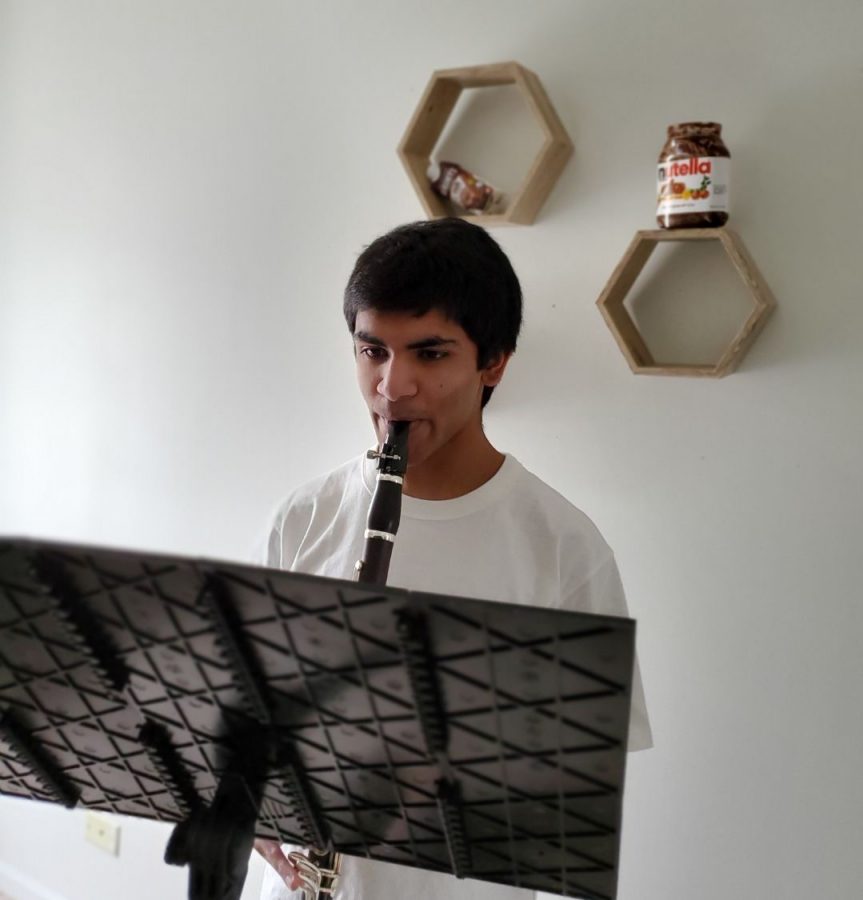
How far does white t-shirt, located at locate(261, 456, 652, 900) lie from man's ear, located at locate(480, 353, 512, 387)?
0.34 feet

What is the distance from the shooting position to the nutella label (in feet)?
4.99

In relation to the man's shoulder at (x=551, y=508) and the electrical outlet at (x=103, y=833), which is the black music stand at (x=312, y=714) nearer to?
the man's shoulder at (x=551, y=508)

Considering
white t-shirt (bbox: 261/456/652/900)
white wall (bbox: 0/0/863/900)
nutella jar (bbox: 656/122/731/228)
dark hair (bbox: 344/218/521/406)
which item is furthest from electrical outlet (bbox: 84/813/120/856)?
nutella jar (bbox: 656/122/731/228)

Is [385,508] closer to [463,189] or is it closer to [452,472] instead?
[452,472]

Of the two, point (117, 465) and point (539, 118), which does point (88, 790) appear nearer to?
point (539, 118)

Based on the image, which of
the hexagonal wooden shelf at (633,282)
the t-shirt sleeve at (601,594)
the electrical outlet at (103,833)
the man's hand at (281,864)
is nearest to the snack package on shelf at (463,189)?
the hexagonal wooden shelf at (633,282)

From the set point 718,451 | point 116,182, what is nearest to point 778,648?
point 718,451

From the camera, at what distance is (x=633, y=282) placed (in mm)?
1687

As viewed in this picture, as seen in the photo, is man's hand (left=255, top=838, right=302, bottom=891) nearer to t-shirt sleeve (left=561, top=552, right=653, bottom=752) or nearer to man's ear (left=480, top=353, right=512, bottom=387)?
t-shirt sleeve (left=561, top=552, right=653, bottom=752)

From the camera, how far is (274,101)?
2.14 meters

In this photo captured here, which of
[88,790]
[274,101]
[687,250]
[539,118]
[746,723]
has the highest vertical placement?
[274,101]

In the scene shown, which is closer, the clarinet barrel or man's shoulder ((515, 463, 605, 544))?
the clarinet barrel

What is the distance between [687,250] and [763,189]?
14 centimetres

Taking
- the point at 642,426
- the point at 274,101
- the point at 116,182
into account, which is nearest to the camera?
the point at 642,426
